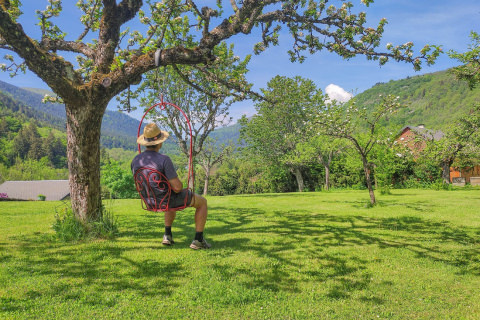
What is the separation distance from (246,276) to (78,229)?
166 inches

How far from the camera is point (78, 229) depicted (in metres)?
6.19

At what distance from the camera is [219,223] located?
342 inches

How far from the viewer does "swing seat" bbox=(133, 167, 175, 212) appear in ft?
16.3

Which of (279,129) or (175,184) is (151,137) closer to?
(175,184)

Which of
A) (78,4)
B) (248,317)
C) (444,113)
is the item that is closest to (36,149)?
(78,4)

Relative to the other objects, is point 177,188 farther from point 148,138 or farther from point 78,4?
point 78,4

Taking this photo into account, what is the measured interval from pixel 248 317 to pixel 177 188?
2599 mm

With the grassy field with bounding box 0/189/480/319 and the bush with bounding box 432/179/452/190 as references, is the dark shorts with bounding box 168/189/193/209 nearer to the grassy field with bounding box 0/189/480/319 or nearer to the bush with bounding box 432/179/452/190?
the grassy field with bounding box 0/189/480/319

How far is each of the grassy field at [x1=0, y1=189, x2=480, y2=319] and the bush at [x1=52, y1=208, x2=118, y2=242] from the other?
12.0 inches

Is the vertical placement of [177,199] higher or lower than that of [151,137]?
lower

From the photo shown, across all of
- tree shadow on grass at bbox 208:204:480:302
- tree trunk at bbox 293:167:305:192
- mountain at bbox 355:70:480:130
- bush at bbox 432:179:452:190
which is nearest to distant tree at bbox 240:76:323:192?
tree trunk at bbox 293:167:305:192

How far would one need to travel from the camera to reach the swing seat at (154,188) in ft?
16.3

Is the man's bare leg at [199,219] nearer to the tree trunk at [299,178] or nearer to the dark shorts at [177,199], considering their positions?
the dark shorts at [177,199]

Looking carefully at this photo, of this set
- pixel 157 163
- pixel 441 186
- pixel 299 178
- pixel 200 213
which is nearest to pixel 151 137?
pixel 157 163
